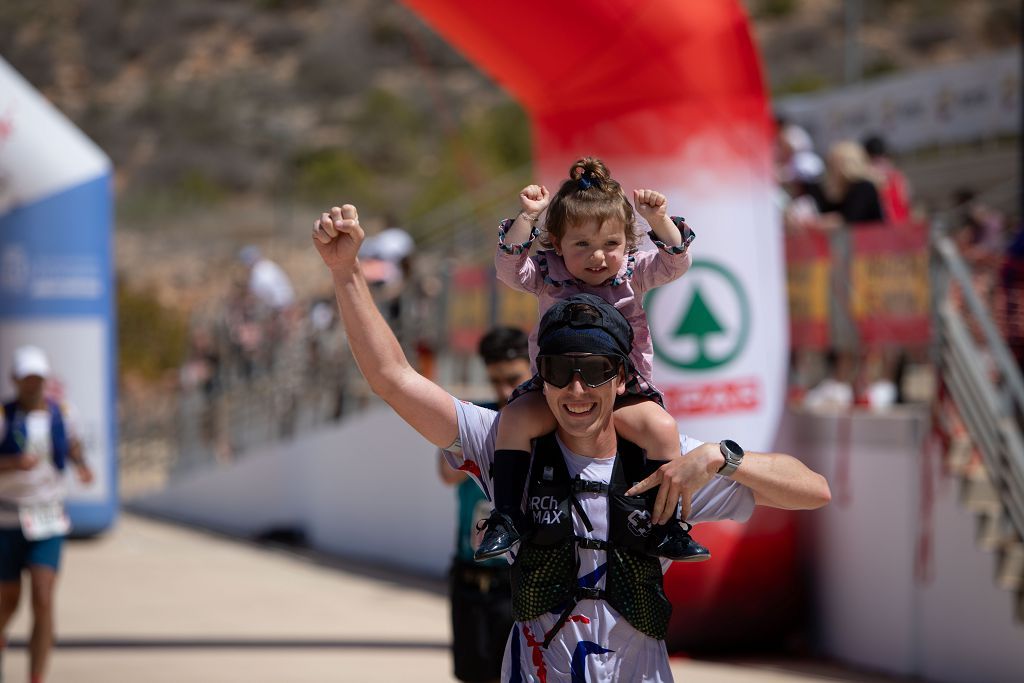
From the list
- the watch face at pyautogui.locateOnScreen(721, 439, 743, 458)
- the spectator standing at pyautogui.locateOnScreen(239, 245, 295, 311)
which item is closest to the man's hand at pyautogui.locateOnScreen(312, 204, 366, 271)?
the watch face at pyautogui.locateOnScreen(721, 439, 743, 458)

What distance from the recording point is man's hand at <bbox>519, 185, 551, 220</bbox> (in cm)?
346

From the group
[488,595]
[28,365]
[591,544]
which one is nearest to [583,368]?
[591,544]

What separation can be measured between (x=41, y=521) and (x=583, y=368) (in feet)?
15.1

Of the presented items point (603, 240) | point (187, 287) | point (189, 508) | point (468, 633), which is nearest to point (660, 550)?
point (603, 240)

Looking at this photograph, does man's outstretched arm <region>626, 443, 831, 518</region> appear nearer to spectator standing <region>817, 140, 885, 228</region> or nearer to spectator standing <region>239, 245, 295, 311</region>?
spectator standing <region>817, 140, 885, 228</region>

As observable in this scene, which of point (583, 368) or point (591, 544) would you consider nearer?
point (583, 368)

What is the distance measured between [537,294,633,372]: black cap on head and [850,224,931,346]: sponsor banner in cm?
516

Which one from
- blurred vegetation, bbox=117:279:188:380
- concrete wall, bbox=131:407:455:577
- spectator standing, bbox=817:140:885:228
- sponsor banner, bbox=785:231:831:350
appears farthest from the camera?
blurred vegetation, bbox=117:279:188:380

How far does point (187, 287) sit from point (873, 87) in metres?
32.8

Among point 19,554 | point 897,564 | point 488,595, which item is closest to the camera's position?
point 488,595

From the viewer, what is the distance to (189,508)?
57.6 feet

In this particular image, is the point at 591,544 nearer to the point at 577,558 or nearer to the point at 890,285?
the point at 577,558

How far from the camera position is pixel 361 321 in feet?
10.2

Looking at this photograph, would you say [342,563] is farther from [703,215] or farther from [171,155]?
[171,155]
